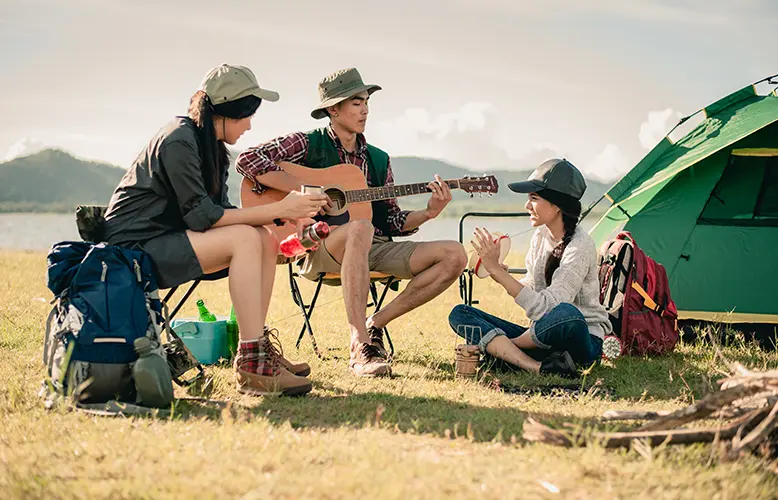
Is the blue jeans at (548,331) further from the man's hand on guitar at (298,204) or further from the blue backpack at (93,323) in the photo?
the blue backpack at (93,323)

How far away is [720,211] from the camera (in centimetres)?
567

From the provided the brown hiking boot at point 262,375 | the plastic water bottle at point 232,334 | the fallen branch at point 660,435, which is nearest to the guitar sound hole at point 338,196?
the plastic water bottle at point 232,334

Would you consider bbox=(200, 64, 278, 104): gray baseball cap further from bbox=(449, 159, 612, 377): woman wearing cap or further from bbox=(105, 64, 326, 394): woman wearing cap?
bbox=(449, 159, 612, 377): woman wearing cap

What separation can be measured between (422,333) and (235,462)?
11.0ft

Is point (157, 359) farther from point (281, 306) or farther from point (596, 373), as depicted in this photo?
point (281, 306)

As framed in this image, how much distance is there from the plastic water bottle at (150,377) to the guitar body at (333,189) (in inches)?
60.7

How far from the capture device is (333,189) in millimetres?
4777

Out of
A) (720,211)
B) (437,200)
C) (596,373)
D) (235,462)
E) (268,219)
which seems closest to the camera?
(235,462)

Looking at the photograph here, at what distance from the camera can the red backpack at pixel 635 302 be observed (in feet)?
16.0

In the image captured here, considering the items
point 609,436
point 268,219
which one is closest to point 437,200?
point 268,219

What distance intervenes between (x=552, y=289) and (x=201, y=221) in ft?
5.87

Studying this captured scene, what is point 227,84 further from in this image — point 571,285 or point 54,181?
point 54,181

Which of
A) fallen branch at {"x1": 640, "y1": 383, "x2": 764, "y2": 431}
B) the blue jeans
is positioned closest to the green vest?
the blue jeans

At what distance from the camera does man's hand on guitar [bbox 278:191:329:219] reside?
3.88m
